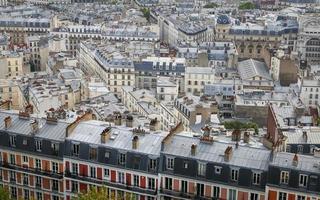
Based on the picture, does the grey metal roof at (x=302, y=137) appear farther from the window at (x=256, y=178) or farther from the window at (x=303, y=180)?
the window at (x=303, y=180)

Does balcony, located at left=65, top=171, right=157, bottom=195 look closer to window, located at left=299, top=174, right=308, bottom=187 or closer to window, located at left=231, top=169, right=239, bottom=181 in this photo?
window, located at left=231, top=169, right=239, bottom=181

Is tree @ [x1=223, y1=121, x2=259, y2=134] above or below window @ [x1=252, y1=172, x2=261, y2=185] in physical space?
below

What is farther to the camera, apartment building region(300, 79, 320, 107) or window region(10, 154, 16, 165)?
apartment building region(300, 79, 320, 107)

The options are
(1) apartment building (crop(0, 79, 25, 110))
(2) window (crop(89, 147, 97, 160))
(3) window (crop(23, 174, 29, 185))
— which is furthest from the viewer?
(1) apartment building (crop(0, 79, 25, 110))

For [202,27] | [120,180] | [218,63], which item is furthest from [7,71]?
[120,180]

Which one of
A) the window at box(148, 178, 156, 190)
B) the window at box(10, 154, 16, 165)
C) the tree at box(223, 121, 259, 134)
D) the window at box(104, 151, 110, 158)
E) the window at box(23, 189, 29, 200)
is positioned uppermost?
the window at box(104, 151, 110, 158)

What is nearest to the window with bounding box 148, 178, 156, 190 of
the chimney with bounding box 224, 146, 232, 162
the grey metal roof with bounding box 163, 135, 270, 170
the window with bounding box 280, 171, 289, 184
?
the grey metal roof with bounding box 163, 135, 270, 170

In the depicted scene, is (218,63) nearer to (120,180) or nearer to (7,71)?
(7,71)

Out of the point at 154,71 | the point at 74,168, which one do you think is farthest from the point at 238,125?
the point at 74,168
